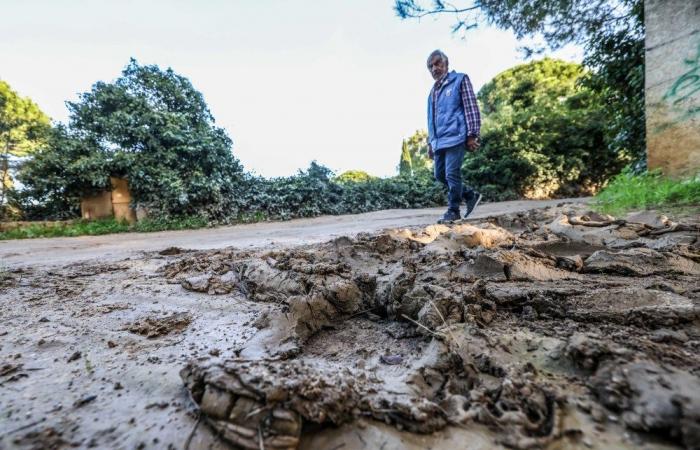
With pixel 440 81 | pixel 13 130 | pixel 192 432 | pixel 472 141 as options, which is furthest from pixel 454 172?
pixel 13 130

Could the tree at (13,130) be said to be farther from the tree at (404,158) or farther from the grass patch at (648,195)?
the tree at (404,158)

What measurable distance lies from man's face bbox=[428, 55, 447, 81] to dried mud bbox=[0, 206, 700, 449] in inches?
111

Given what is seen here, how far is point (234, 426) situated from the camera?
563 millimetres

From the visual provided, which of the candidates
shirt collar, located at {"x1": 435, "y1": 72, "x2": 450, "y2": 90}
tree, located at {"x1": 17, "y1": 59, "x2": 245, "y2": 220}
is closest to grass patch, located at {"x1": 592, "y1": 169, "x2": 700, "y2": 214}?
shirt collar, located at {"x1": 435, "y1": 72, "x2": 450, "y2": 90}

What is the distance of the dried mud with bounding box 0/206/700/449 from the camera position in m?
0.56

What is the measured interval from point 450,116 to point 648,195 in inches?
78.4

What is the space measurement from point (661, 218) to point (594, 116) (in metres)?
10.4

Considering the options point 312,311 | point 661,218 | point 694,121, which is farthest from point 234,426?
point 694,121

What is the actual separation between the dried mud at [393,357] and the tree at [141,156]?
661 cm

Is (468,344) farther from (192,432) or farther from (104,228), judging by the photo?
(104,228)

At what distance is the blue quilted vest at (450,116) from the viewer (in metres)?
3.46

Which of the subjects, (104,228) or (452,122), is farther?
(104,228)

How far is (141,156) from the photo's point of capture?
7895 millimetres

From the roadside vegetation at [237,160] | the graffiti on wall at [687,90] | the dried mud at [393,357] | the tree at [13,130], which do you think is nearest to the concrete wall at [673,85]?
the graffiti on wall at [687,90]
